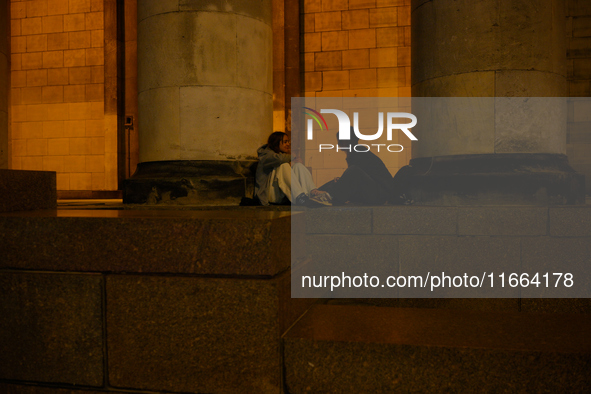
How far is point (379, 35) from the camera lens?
11.7 meters

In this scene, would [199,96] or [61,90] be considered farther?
[61,90]

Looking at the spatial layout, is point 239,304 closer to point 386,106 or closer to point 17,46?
point 386,106

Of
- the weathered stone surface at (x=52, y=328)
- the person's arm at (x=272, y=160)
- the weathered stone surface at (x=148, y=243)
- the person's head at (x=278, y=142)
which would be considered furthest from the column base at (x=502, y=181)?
the weathered stone surface at (x=52, y=328)

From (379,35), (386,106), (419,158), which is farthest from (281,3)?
(419,158)

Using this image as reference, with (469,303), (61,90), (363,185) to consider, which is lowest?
(469,303)

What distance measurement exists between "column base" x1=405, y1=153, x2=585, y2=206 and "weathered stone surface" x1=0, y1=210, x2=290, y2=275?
Result: 8.66ft

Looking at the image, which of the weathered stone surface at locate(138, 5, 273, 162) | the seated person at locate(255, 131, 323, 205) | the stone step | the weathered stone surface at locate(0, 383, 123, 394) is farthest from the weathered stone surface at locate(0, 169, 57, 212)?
the seated person at locate(255, 131, 323, 205)

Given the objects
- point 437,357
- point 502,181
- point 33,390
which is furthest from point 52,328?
point 502,181

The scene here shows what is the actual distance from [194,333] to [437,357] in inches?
48.6

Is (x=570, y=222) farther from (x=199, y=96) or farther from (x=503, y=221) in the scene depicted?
(x=199, y=96)

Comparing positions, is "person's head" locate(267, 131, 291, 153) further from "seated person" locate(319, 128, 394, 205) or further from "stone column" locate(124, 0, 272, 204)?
"seated person" locate(319, 128, 394, 205)

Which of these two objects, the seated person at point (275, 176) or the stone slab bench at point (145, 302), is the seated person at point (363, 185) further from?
the stone slab bench at point (145, 302)

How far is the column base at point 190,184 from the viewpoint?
5508 millimetres

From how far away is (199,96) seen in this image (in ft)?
18.5
